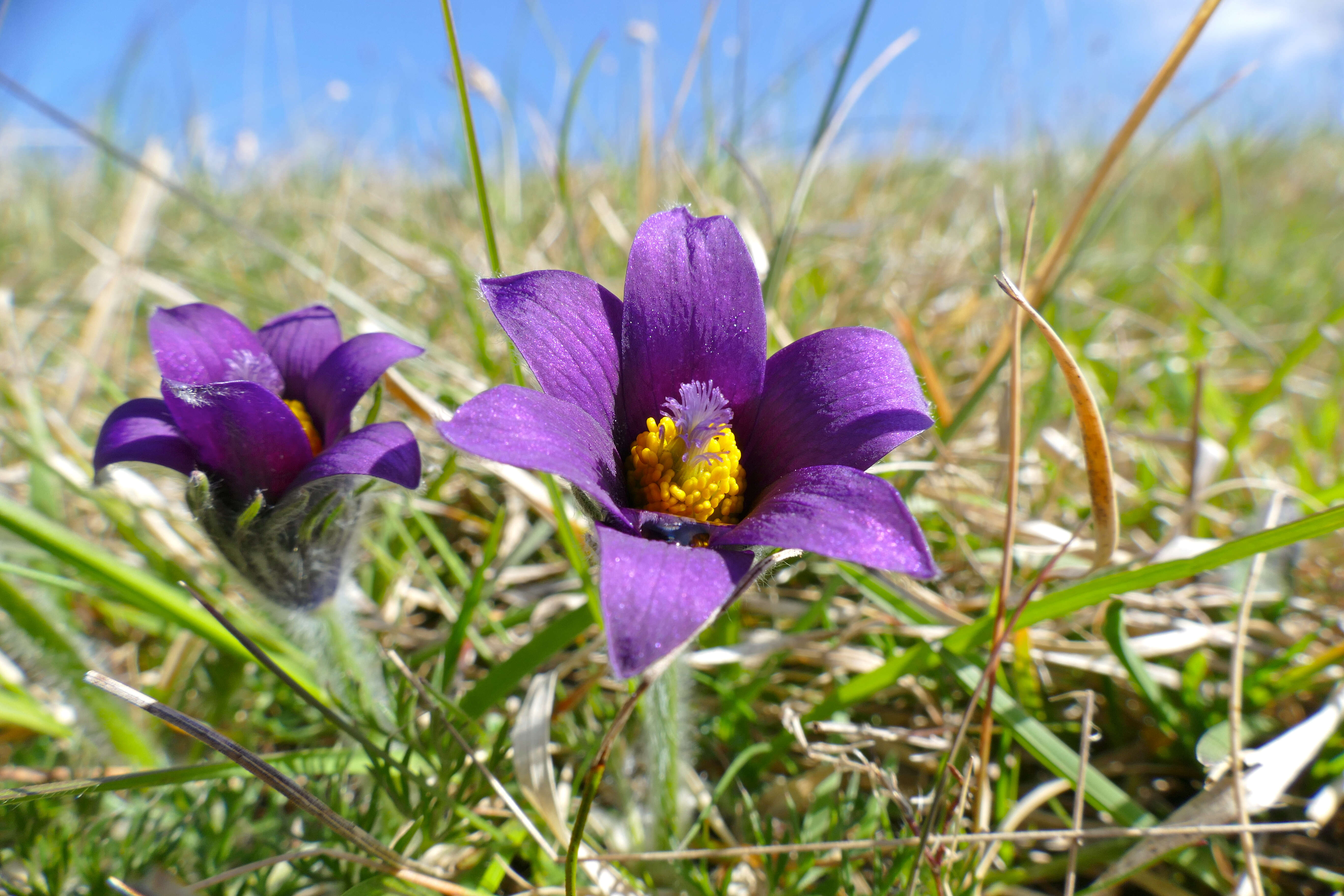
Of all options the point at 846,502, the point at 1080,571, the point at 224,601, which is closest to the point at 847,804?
the point at 846,502

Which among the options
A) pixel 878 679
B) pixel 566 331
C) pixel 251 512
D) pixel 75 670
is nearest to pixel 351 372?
pixel 251 512

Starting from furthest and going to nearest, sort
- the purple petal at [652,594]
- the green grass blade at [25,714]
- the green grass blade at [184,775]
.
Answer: the green grass blade at [25,714] → the green grass blade at [184,775] → the purple petal at [652,594]

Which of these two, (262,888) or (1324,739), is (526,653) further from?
(1324,739)

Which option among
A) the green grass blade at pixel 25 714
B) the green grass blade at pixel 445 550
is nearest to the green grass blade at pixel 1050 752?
the green grass blade at pixel 445 550

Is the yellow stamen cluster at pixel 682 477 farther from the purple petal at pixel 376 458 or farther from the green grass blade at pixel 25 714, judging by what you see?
the green grass blade at pixel 25 714

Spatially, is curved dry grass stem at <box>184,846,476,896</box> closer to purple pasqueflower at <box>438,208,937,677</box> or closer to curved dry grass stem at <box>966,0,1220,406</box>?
purple pasqueflower at <box>438,208,937,677</box>

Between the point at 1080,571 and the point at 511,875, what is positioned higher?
the point at 1080,571

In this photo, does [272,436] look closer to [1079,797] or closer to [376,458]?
[376,458]
